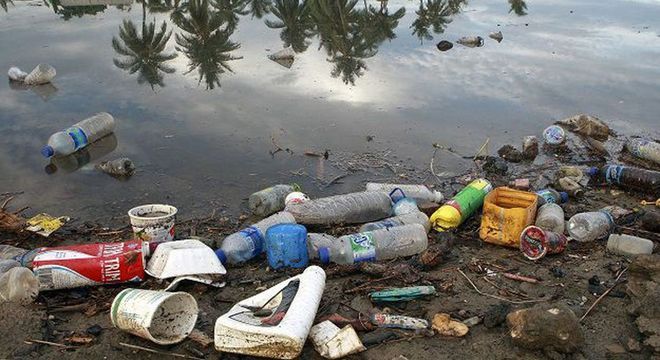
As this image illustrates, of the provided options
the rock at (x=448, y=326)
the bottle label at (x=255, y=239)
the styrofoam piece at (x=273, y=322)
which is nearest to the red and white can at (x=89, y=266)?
the bottle label at (x=255, y=239)

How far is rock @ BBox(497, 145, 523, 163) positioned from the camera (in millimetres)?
5773

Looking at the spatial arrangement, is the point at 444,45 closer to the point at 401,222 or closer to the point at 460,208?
the point at 460,208

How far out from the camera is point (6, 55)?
28.5 feet

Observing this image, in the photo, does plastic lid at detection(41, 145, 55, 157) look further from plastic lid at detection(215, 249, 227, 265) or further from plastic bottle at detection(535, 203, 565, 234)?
plastic bottle at detection(535, 203, 565, 234)

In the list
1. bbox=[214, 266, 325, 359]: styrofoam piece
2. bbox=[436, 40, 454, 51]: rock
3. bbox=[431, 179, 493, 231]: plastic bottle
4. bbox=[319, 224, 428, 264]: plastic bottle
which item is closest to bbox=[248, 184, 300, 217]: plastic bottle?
bbox=[319, 224, 428, 264]: plastic bottle

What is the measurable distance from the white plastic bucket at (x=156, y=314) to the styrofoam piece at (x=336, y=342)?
70 cm

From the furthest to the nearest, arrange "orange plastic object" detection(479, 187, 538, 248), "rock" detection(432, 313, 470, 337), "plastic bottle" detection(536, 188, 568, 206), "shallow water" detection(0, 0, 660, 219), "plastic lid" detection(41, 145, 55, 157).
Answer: "shallow water" detection(0, 0, 660, 219) → "plastic lid" detection(41, 145, 55, 157) → "plastic bottle" detection(536, 188, 568, 206) → "orange plastic object" detection(479, 187, 538, 248) → "rock" detection(432, 313, 470, 337)

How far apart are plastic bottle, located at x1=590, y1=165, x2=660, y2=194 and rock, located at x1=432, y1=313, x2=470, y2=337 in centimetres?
295

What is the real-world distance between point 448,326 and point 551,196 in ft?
7.19

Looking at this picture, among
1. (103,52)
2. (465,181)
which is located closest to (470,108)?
(465,181)

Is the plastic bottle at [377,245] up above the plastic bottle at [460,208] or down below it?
below

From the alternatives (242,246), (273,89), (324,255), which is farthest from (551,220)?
(273,89)

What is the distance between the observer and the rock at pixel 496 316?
3.05 metres

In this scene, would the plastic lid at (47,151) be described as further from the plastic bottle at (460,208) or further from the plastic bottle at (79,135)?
the plastic bottle at (460,208)
